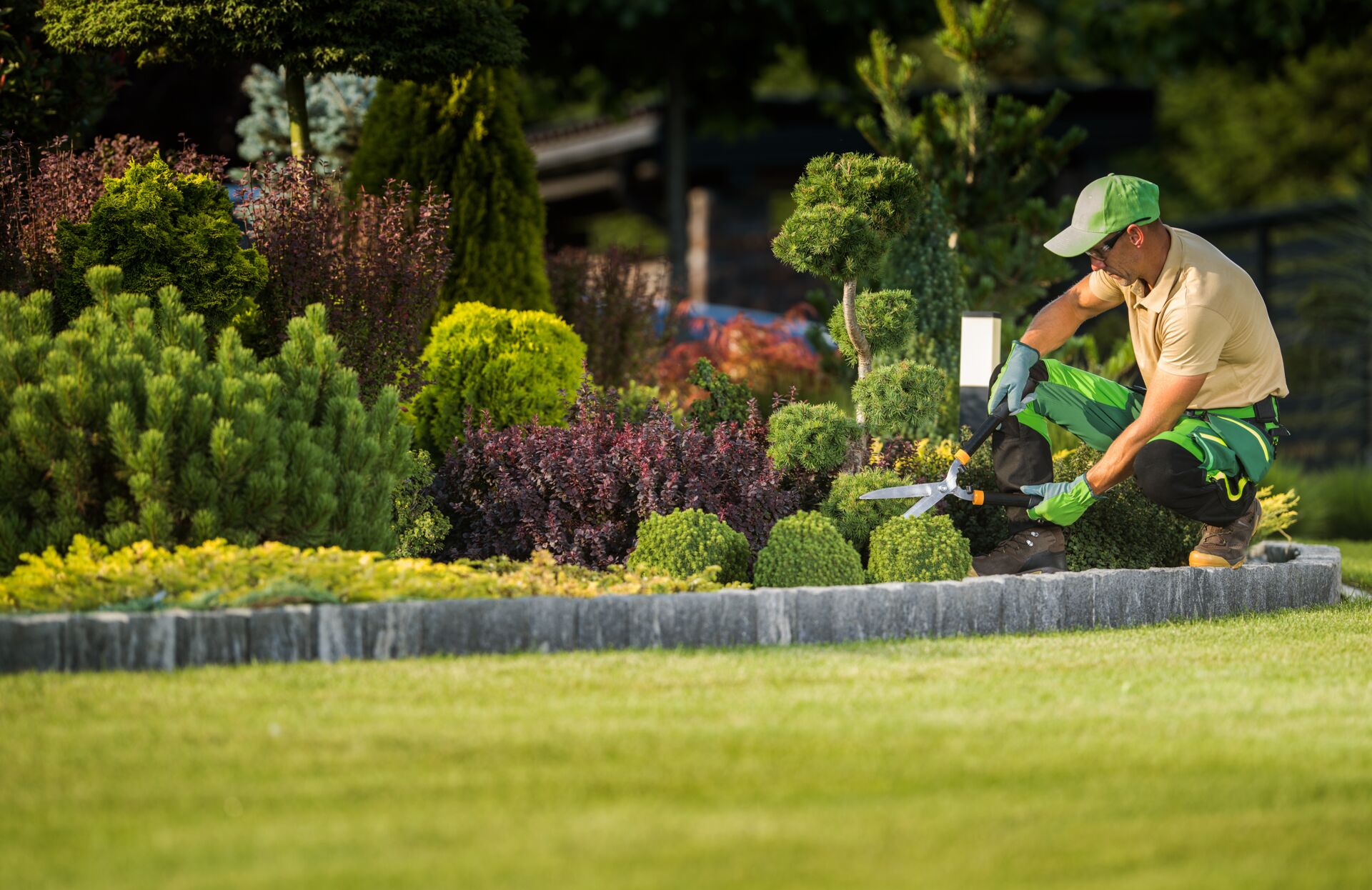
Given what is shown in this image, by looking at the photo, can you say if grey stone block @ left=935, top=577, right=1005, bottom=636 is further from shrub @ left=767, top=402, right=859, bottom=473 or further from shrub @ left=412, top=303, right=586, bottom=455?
shrub @ left=412, top=303, right=586, bottom=455

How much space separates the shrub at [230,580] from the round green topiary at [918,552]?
114cm

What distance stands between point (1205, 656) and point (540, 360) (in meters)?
4.00

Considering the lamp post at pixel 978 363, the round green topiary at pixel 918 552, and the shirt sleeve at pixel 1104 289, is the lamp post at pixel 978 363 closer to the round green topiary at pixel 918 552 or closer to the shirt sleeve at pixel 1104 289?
the shirt sleeve at pixel 1104 289

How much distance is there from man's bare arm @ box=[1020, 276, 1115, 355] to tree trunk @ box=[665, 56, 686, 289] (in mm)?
8162

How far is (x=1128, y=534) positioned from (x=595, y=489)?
7.83 ft

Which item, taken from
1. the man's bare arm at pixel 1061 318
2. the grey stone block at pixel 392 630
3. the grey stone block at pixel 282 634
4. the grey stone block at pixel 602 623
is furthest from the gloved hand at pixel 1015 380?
the grey stone block at pixel 282 634

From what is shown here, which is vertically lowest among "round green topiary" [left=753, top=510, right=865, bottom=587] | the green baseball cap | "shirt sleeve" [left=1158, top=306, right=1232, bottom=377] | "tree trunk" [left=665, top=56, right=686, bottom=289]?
"round green topiary" [left=753, top=510, right=865, bottom=587]

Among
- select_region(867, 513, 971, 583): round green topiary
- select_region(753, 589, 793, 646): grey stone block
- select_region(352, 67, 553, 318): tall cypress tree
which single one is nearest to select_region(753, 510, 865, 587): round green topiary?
select_region(867, 513, 971, 583): round green topiary

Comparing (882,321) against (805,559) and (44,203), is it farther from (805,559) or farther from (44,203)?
(44,203)

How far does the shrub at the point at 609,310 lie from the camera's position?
36.8ft

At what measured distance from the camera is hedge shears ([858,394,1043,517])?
6.23 m

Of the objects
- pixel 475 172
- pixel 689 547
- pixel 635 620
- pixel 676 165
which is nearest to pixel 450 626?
pixel 635 620

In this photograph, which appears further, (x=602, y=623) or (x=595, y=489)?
(x=595, y=489)

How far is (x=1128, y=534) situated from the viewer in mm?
6977
